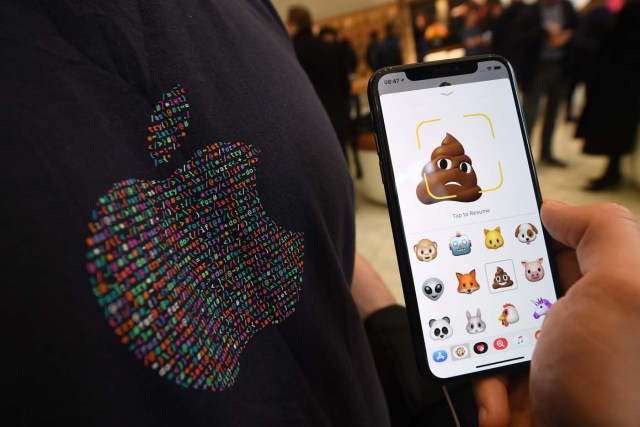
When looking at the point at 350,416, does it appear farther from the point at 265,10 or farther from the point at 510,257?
the point at 265,10

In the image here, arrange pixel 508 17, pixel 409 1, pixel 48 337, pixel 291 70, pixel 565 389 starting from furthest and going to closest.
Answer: pixel 409 1, pixel 508 17, pixel 291 70, pixel 565 389, pixel 48 337

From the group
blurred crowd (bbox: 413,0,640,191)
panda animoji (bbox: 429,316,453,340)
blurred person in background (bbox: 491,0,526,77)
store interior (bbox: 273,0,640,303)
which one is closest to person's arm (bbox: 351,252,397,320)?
panda animoji (bbox: 429,316,453,340)

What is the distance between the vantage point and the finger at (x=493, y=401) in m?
0.41

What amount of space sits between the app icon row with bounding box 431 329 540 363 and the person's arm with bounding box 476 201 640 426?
11cm

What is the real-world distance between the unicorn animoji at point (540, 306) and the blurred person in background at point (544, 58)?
2465 mm

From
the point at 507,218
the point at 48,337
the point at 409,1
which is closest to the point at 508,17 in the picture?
the point at 507,218

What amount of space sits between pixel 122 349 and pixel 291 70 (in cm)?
35

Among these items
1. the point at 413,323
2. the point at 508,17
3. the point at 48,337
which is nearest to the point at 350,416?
the point at 413,323

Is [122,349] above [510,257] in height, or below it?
above

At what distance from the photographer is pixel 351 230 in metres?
0.50

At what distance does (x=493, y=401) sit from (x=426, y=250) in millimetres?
176

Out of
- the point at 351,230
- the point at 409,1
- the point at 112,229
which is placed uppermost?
the point at 409,1

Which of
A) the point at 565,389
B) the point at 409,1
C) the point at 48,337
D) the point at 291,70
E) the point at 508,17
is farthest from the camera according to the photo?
the point at 409,1

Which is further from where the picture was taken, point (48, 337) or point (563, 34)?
point (563, 34)
